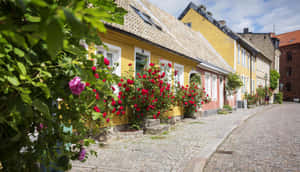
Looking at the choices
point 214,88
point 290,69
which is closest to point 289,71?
point 290,69

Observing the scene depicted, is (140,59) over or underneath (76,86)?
over

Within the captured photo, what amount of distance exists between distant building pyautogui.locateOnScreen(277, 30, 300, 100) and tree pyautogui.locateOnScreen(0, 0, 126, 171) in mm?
54918

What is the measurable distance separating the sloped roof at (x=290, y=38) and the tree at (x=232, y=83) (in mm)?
40721

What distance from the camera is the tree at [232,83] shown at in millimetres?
17141

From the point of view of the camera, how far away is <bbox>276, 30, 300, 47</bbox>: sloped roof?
166ft

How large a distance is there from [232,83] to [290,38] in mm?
45313

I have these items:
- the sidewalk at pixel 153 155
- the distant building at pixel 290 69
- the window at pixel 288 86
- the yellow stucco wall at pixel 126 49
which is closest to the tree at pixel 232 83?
the yellow stucco wall at pixel 126 49

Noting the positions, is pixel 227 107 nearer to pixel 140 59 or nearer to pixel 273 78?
pixel 140 59

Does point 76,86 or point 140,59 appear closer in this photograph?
point 76,86

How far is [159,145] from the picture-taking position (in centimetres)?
550

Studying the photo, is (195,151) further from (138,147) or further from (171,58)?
(171,58)

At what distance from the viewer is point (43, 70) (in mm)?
1264

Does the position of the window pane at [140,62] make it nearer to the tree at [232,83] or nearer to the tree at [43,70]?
the tree at [43,70]

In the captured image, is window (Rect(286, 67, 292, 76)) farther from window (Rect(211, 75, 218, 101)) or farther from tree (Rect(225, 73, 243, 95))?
window (Rect(211, 75, 218, 101))
